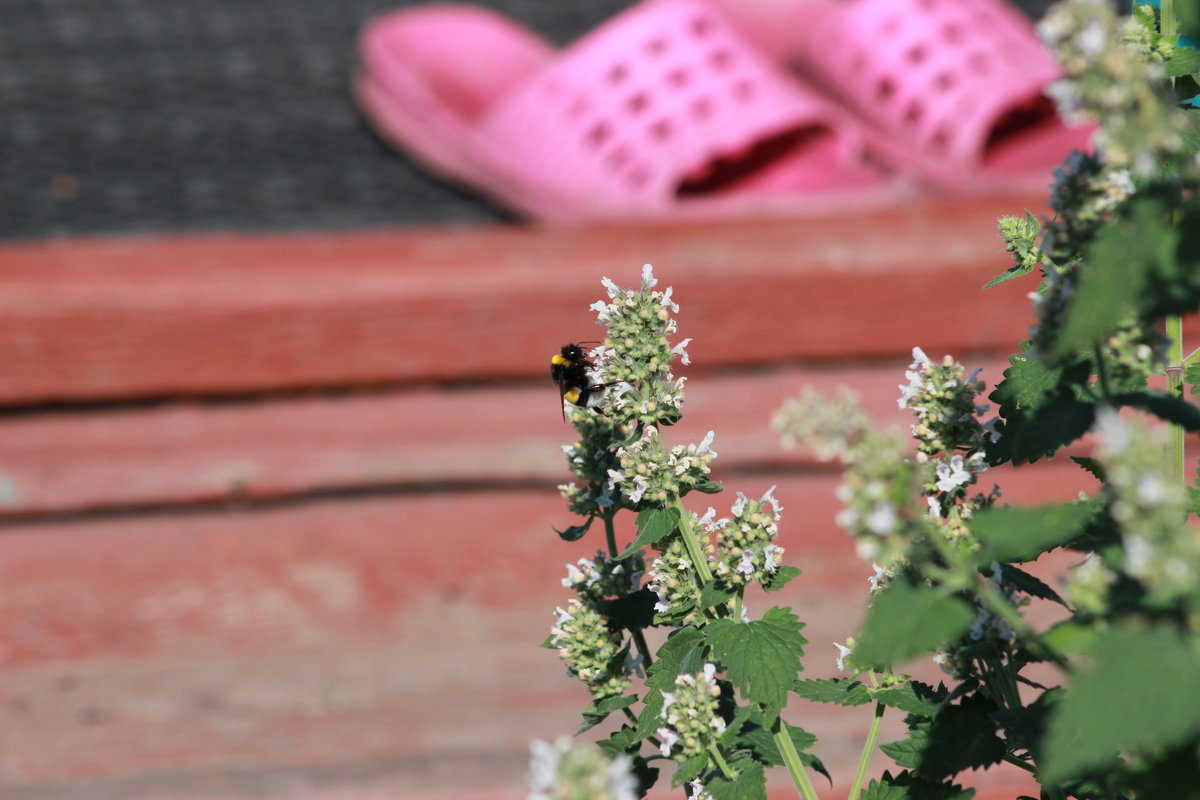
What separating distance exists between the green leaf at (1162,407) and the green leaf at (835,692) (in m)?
0.27

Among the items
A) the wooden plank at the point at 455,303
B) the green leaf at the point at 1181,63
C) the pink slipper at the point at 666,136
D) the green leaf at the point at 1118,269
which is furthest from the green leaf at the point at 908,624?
the pink slipper at the point at 666,136

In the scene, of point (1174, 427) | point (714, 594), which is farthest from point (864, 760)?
point (1174, 427)

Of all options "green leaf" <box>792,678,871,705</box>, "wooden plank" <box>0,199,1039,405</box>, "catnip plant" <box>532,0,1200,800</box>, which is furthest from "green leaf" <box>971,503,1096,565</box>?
"wooden plank" <box>0,199,1039,405</box>

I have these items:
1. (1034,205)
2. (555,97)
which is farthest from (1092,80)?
(555,97)

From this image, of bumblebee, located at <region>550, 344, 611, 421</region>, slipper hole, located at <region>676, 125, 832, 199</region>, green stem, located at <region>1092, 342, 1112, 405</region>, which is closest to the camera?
green stem, located at <region>1092, 342, 1112, 405</region>

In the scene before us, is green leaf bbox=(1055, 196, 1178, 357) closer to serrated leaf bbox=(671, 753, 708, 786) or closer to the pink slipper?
serrated leaf bbox=(671, 753, 708, 786)

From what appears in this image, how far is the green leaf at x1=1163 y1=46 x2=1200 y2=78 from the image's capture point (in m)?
0.60

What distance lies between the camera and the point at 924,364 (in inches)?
24.7

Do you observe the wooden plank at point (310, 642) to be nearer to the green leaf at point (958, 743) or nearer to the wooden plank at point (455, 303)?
the wooden plank at point (455, 303)

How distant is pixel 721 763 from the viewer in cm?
62

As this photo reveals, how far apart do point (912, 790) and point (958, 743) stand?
0.06 metres

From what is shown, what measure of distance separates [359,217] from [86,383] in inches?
28.8

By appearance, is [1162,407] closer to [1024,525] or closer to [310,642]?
[1024,525]

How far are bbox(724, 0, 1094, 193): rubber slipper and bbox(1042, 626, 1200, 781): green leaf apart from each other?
175 cm
